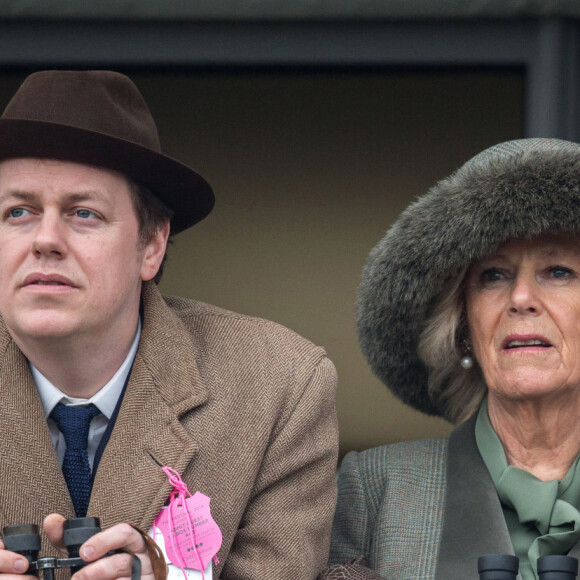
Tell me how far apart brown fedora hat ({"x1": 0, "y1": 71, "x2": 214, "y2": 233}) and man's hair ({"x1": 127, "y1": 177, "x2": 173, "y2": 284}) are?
2 cm

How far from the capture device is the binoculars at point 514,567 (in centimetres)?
225

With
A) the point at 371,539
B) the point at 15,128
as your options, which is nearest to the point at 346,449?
the point at 371,539

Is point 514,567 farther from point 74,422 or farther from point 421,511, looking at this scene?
point 74,422

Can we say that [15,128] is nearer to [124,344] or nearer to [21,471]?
[124,344]

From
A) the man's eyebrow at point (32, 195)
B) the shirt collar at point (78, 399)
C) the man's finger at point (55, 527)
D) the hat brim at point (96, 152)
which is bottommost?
the man's finger at point (55, 527)

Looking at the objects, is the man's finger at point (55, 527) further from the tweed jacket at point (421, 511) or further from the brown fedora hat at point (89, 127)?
the tweed jacket at point (421, 511)

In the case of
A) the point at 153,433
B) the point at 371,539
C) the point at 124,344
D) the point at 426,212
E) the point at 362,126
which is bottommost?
the point at 371,539

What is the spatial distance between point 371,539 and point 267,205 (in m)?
1.79

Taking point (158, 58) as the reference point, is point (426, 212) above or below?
below

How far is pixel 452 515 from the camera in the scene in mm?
2820

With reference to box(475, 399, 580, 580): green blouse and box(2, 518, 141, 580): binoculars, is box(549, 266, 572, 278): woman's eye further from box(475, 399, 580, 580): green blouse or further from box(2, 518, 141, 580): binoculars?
box(2, 518, 141, 580): binoculars

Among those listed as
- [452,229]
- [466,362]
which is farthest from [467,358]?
[452,229]

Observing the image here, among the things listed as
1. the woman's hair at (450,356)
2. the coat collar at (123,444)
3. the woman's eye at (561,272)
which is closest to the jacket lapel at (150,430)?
the coat collar at (123,444)

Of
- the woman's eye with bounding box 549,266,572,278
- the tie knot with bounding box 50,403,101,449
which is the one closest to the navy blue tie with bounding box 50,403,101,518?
the tie knot with bounding box 50,403,101,449
